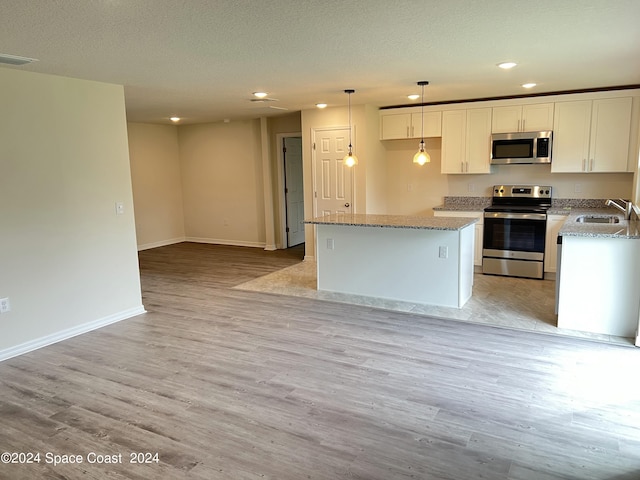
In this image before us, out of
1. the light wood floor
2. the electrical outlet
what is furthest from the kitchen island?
the electrical outlet

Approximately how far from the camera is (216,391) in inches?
123

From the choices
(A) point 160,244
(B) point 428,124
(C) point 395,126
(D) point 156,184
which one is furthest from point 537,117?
(A) point 160,244

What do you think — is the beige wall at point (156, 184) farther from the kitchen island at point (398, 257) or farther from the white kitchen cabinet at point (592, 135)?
the white kitchen cabinet at point (592, 135)

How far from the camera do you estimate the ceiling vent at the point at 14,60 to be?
3338 millimetres

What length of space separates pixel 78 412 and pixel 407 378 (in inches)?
87.2

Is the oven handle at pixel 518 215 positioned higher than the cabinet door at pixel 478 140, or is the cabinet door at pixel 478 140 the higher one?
the cabinet door at pixel 478 140

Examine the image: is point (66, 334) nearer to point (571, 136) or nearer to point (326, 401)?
point (326, 401)

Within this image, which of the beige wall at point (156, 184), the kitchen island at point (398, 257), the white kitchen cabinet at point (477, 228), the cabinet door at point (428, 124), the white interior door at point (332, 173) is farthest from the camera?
the beige wall at point (156, 184)

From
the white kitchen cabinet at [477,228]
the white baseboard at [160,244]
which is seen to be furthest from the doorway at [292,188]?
the white kitchen cabinet at [477,228]

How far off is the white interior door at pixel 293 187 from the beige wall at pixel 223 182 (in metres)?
0.51

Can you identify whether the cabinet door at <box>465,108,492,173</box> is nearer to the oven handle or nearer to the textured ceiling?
the oven handle

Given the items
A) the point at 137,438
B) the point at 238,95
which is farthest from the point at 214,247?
the point at 137,438

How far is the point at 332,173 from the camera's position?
701 cm

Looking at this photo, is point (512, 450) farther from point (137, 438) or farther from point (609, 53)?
point (609, 53)
